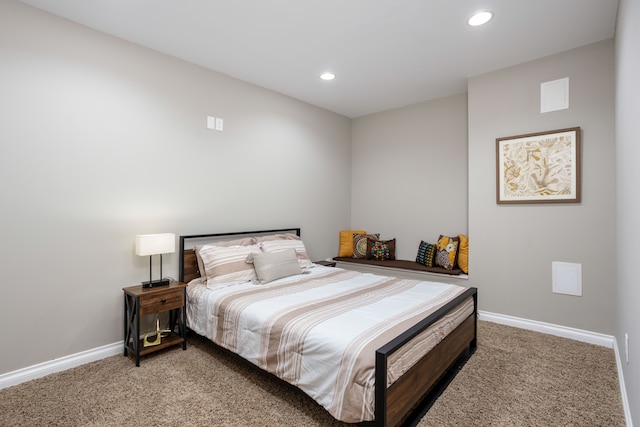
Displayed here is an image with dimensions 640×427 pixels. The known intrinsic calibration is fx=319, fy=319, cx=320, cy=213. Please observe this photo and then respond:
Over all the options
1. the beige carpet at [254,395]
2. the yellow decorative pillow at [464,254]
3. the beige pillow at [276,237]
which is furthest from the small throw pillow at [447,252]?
the beige pillow at [276,237]

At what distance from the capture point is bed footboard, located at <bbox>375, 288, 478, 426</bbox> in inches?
61.1

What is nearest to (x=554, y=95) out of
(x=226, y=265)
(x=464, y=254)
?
(x=464, y=254)

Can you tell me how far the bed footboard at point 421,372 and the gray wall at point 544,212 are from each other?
93 cm

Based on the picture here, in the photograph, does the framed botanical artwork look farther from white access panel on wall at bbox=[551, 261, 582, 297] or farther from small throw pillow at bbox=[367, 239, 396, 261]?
small throw pillow at bbox=[367, 239, 396, 261]

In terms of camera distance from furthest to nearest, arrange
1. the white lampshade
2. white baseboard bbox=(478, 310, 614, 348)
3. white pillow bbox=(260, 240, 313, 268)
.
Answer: white pillow bbox=(260, 240, 313, 268) < white baseboard bbox=(478, 310, 614, 348) < the white lampshade


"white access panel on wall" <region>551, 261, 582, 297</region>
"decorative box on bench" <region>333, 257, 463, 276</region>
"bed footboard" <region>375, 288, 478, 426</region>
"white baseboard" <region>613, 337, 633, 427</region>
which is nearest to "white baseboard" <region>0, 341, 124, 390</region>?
"bed footboard" <region>375, 288, 478, 426</region>

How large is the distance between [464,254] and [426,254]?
49 centimetres

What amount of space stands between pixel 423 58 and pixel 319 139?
6.24 ft

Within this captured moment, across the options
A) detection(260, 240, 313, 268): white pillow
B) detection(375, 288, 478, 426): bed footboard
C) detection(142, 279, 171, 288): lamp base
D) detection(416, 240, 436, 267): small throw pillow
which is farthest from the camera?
detection(416, 240, 436, 267): small throw pillow

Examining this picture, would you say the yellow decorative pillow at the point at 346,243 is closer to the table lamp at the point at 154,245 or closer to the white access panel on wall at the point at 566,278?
the white access panel on wall at the point at 566,278

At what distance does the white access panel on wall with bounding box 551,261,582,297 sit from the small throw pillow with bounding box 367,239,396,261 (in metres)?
1.97

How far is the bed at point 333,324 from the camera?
1.63 meters

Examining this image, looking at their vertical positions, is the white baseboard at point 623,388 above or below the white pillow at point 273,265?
below

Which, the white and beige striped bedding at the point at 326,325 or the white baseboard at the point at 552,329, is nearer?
the white and beige striped bedding at the point at 326,325
